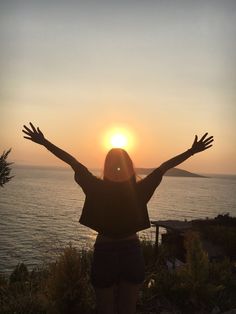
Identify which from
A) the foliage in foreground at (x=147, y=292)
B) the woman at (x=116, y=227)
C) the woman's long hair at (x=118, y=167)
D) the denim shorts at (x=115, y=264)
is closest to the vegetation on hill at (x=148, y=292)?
the foliage in foreground at (x=147, y=292)

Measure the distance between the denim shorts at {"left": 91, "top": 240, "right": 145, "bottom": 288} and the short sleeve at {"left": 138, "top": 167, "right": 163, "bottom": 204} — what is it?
0.47 metres

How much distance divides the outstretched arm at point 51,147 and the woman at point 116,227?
0.03 m

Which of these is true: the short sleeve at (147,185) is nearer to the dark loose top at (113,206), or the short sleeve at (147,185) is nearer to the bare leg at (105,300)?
the dark loose top at (113,206)

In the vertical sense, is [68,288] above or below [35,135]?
below

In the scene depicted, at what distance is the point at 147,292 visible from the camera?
6922 mm

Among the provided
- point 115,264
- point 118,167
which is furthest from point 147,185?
point 115,264

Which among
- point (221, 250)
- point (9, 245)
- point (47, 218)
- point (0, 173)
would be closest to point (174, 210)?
point (47, 218)

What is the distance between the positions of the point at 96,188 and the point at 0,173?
7311 millimetres

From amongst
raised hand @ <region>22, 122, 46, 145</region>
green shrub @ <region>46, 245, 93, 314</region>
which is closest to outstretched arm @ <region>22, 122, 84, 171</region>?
raised hand @ <region>22, 122, 46, 145</region>

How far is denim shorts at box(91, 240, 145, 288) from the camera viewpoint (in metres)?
3.93

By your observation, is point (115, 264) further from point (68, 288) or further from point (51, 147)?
point (68, 288)

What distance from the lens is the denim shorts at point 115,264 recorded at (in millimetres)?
3932

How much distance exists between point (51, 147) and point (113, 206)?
3.22 feet

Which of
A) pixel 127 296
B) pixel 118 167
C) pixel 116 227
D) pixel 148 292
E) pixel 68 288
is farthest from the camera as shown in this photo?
pixel 148 292
